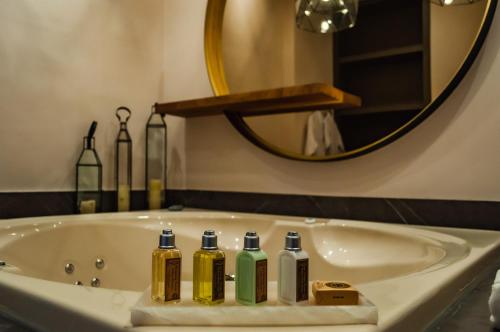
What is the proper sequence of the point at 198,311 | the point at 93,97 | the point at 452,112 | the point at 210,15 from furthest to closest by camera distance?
the point at 210,15
the point at 93,97
the point at 452,112
the point at 198,311

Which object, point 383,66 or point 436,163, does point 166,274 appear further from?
point 383,66

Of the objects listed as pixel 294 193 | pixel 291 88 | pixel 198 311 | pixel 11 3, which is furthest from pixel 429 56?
pixel 11 3

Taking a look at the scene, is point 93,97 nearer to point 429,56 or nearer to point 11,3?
point 11,3

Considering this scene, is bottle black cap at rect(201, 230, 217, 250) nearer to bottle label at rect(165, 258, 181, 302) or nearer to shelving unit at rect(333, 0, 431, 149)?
bottle label at rect(165, 258, 181, 302)

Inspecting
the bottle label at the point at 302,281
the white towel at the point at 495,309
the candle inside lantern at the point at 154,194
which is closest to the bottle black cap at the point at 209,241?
the bottle label at the point at 302,281

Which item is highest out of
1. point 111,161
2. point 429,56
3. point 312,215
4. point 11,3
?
point 11,3

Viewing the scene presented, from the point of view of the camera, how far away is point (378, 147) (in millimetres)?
1346

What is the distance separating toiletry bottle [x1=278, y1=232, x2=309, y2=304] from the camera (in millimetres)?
498

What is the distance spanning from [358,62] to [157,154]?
971 mm

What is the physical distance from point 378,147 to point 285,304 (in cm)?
96

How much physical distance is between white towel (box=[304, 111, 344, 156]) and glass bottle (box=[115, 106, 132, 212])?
79 centimetres

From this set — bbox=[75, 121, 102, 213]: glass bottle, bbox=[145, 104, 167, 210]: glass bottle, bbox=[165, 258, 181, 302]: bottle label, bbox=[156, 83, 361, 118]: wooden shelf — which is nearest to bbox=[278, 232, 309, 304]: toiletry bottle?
bbox=[165, 258, 181, 302]: bottle label

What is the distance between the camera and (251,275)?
0.50m

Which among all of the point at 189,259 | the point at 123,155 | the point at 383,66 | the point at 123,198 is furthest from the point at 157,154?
the point at 383,66
